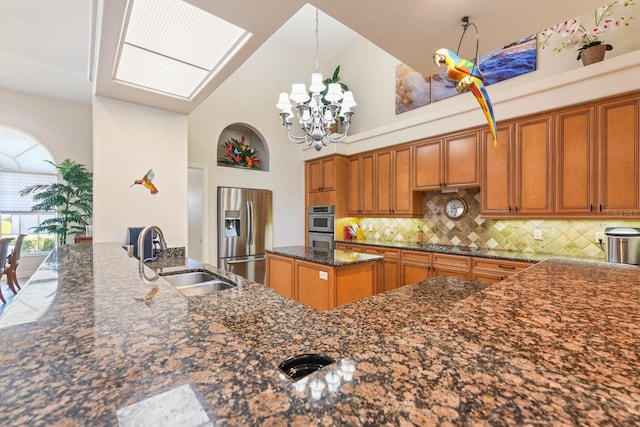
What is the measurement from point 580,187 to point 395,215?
2.09 meters

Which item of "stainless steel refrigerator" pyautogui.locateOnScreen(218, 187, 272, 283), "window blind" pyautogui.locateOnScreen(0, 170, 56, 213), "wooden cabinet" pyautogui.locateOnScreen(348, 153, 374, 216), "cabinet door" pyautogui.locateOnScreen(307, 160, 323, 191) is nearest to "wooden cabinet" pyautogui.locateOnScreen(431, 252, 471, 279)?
"wooden cabinet" pyautogui.locateOnScreen(348, 153, 374, 216)

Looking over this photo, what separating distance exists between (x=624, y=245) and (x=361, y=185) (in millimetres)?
3122

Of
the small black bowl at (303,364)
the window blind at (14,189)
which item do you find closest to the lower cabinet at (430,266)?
the small black bowl at (303,364)

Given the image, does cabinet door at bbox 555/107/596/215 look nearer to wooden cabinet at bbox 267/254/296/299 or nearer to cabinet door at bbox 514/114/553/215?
cabinet door at bbox 514/114/553/215

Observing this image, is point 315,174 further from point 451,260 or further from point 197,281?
point 197,281

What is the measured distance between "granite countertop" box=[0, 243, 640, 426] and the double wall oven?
382 cm

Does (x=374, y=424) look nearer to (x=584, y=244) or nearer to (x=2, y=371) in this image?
(x=2, y=371)

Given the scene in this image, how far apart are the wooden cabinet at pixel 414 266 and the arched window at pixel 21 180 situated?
20.0ft

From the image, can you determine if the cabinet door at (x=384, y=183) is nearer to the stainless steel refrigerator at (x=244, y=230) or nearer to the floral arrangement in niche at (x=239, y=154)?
the stainless steel refrigerator at (x=244, y=230)

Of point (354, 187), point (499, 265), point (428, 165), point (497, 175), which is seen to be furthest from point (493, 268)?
point (354, 187)

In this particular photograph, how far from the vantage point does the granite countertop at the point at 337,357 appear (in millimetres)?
320

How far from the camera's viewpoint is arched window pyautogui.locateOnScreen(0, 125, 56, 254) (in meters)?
4.86

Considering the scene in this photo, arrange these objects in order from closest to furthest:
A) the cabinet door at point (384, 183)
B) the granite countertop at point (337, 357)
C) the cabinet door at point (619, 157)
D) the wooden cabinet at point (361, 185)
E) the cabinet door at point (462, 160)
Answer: the granite countertop at point (337, 357) → the cabinet door at point (619, 157) → the cabinet door at point (462, 160) → the cabinet door at point (384, 183) → the wooden cabinet at point (361, 185)

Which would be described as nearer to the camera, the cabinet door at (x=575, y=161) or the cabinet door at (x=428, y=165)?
the cabinet door at (x=575, y=161)
